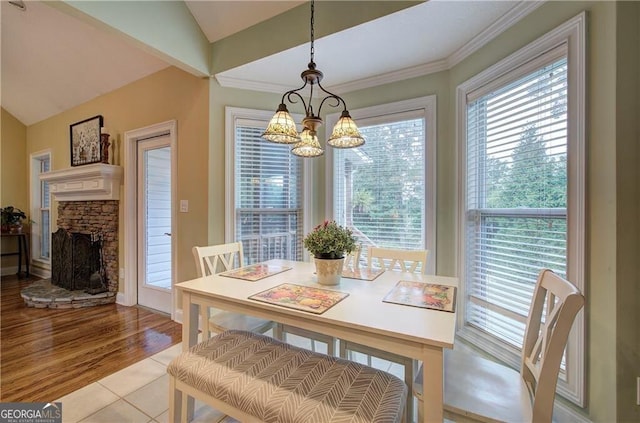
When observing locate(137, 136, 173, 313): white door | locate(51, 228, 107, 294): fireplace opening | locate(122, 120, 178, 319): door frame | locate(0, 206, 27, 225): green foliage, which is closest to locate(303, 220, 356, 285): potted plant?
locate(137, 136, 173, 313): white door

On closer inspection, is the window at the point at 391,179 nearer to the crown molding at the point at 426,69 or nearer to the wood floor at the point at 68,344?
the crown molding at the point at 426,69

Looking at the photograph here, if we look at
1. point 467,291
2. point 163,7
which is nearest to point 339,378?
point 467,291

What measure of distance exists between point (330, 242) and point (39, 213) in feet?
19.4

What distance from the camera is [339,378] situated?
1.12 m

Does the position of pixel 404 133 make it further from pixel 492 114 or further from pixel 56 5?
pixel 56 5

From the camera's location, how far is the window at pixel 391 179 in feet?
7.79

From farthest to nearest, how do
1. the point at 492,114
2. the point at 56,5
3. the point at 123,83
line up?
the point at 123,83, the point at 492,114, the point at 56,5

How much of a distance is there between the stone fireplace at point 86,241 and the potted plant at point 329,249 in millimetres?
2998

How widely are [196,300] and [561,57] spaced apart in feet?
7.79

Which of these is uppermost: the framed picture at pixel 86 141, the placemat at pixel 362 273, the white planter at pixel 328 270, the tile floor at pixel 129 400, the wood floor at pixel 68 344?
the framed picture at pixel 86 141

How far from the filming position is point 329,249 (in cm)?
148

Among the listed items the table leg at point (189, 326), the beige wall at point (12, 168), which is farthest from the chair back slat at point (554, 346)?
the beige wall at point (12, 168)

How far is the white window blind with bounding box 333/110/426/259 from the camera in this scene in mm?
2439
